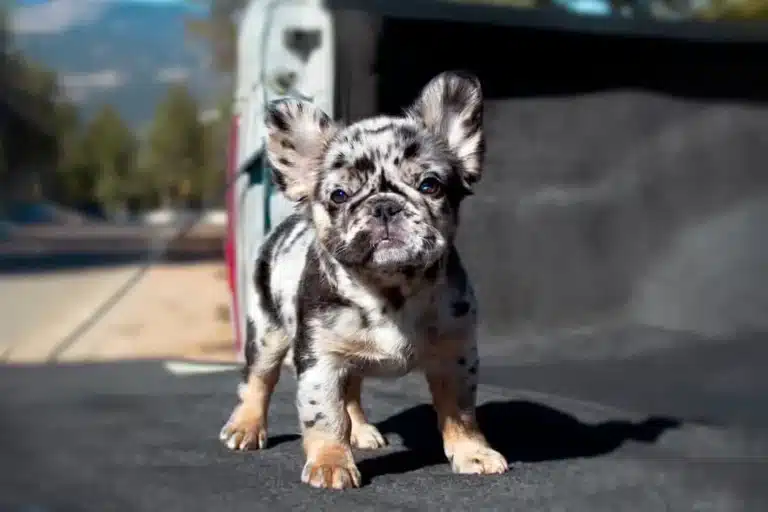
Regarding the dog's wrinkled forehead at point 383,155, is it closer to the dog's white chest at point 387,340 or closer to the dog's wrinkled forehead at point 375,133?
the dog's wrinkled forehead at point 375,133

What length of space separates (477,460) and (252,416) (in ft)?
3.59

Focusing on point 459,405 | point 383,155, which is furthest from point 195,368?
point 383,155

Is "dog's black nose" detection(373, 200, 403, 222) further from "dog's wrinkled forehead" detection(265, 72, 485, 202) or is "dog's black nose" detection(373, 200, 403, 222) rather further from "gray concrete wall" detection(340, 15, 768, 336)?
"gray concrete wall" detection(340, 15, 768, 336)

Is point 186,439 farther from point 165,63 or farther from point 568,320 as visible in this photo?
point 165,63

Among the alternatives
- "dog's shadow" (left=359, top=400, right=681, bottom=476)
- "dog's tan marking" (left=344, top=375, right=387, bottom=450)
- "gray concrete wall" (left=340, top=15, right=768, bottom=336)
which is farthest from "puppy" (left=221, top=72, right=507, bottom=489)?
"gray concrete wall" (left=340, top=15, right=768, bottom=336)

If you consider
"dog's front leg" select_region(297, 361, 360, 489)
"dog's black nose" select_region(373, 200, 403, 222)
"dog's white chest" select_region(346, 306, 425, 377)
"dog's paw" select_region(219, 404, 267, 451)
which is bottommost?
"dog's paw" select_region(219, 404, 267, 451)

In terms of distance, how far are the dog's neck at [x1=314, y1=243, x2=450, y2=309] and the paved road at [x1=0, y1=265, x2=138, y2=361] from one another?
39.2ft

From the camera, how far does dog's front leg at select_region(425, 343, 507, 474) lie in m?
4.21

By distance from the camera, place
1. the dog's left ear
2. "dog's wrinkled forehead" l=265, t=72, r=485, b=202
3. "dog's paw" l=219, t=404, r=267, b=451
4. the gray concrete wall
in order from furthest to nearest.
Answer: the gray concrete wall
"dog's paw" l=219, t=404, r=267, b=451
the dog's left ear
"dog's wrinkled forehead" l=265, t=72, r=485, b=202

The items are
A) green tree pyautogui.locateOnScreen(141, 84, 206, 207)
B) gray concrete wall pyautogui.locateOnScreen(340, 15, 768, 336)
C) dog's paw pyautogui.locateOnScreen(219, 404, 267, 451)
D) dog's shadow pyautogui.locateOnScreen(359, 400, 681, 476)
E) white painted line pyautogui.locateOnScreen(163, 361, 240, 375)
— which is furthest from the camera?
green tree pyautogui.locateOnScreen(141, 84, 206, 207)

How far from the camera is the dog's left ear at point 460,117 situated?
4332 millimetres

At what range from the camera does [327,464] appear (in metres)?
3.93

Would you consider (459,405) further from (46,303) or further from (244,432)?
(46,303)

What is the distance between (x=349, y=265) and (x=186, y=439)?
51.2 inches
